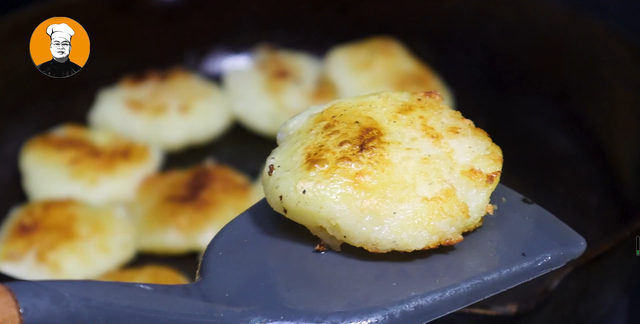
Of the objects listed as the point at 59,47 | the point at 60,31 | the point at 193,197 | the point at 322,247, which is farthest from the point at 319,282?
the point at 60,31

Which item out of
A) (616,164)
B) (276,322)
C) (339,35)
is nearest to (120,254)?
(276,322)

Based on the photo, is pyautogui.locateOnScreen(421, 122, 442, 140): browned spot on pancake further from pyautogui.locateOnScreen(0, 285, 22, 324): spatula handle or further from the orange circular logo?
the orange circular logo

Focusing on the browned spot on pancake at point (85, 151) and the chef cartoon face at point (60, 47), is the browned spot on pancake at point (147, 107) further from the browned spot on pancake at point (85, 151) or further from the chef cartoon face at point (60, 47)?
the chef cartoon face at point (60, 47)

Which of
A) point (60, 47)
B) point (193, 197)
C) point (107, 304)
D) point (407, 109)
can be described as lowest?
point (193, 197)

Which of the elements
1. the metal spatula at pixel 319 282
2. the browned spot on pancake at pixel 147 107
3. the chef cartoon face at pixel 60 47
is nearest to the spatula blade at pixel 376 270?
the metal spatula at pixel 319 282

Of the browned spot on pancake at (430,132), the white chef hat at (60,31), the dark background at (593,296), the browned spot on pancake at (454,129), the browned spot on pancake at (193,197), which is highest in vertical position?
the white chef hat at (60,31)

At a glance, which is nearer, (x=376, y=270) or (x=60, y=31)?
(x=376, y=270)

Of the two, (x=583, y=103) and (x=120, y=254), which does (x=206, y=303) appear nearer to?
(x=120, y=254)

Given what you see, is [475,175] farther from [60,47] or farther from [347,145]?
[60,47]
